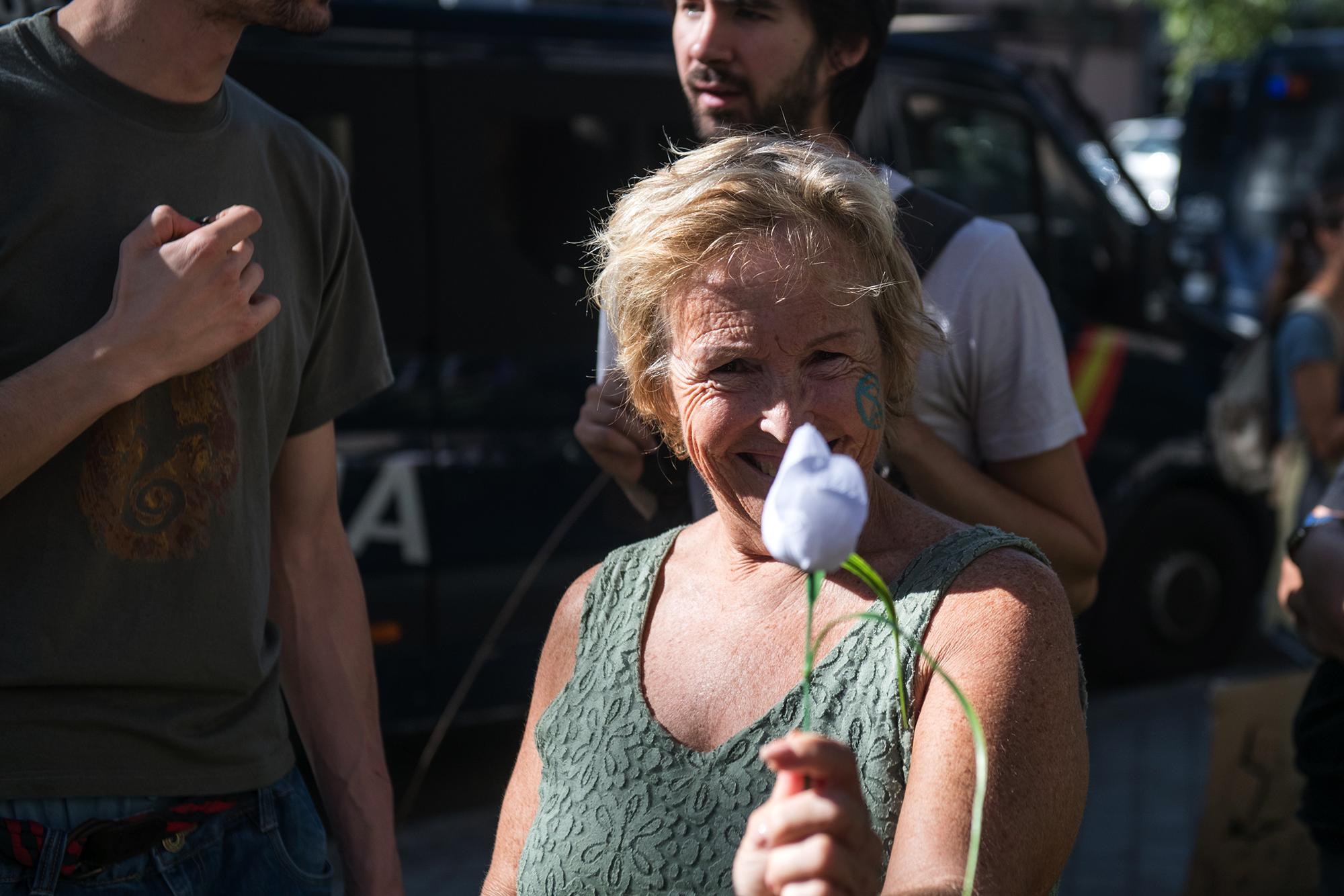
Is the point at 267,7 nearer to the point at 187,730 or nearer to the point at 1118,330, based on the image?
the point at 187,730

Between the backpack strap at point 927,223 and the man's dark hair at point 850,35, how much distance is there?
0.83 feet

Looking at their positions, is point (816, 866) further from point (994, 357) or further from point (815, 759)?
point (994, 357)

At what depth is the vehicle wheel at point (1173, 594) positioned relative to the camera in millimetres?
6324

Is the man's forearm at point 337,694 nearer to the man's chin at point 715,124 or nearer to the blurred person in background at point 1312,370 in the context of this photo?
the man's chin at point 715,124

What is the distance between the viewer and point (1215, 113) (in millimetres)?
13250

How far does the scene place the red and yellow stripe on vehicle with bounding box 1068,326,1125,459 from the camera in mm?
5637

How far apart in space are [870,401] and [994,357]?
0.53 metres

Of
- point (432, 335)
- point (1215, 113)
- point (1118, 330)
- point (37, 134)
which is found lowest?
point (1215, 113)

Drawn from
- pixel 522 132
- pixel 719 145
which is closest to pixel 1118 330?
pixel 522 132

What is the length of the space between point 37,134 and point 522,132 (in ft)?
10.2

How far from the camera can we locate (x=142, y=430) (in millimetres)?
1865

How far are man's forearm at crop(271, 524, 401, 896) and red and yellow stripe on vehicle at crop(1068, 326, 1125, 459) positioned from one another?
386cm

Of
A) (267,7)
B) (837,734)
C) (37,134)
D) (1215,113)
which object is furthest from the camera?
(1215,113)

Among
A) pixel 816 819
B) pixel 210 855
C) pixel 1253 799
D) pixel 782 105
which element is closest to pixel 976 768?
pixel 816 819
